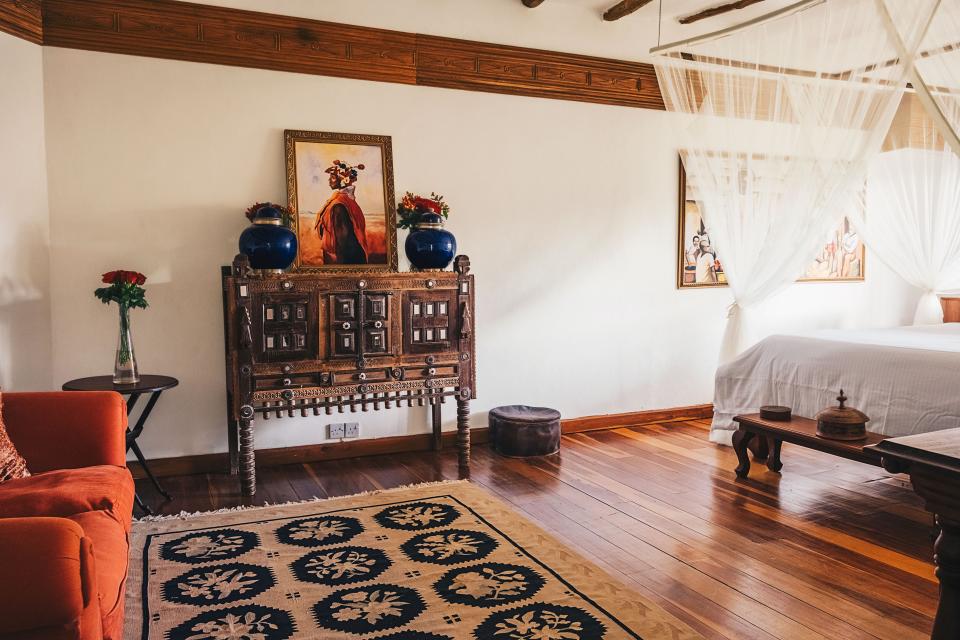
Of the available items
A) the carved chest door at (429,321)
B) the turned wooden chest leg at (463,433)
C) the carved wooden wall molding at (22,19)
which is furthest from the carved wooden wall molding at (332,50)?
the turned wooden chest leg at (463,433)

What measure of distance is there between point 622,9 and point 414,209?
2.16 metres

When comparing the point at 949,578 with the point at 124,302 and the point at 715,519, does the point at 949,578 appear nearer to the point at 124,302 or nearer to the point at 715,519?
the point at 715,519

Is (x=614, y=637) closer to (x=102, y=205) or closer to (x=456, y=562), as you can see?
(x=456, y=562)

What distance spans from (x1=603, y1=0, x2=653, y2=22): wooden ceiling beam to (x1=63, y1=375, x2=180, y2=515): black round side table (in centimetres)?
386

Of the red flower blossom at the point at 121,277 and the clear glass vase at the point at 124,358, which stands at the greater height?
the red flower blossom at the point at 121,277

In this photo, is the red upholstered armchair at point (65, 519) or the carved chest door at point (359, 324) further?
the carved chest door at point (359, 324)

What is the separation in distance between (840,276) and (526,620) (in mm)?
5391

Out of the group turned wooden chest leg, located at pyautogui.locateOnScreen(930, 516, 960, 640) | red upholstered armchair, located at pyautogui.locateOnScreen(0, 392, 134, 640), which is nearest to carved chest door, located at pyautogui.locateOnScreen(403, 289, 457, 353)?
red upholstered armchair, located at pyautogui.locateOnScreen(0, 392, 134, 640)

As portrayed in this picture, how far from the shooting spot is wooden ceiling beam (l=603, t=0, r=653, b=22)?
515cm

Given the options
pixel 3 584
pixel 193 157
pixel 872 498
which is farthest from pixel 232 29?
pixel 872 498

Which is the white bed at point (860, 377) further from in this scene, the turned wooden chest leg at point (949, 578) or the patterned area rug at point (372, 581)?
the turned wooden chest leg at point (949, 578)

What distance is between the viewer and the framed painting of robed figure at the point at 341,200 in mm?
4660

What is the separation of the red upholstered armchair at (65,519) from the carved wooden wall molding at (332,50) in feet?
7.63

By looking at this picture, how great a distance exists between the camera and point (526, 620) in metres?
2.62
